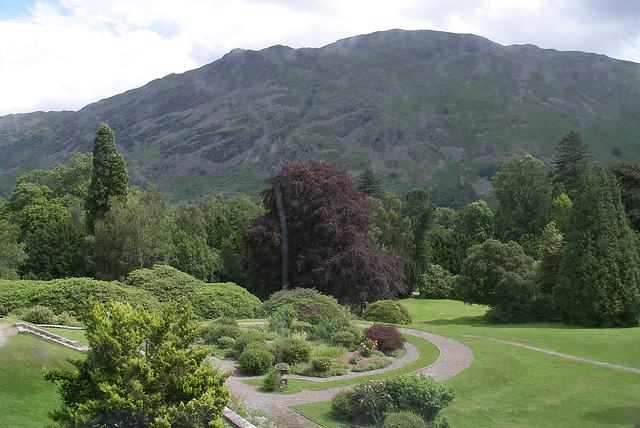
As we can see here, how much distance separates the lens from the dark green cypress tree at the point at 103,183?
45031mm

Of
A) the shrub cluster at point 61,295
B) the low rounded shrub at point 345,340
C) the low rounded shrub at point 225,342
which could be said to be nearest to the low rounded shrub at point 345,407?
the low rounded shrub at point 345,340

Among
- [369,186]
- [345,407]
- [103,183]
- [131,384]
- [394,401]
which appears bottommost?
[345,407]

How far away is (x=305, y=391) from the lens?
48.0 feet

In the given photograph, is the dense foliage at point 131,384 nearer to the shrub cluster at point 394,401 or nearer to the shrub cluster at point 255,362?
the shrub cluster at point 394,401

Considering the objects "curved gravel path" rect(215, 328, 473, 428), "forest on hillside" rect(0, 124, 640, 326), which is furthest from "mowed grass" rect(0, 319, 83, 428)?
"forest on hillside" rect(0, 124, 640, 326)

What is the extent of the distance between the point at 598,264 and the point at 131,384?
2843 cm

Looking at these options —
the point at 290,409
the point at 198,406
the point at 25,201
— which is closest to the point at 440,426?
the point at 290,409

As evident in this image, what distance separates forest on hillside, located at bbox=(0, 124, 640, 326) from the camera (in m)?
29.5

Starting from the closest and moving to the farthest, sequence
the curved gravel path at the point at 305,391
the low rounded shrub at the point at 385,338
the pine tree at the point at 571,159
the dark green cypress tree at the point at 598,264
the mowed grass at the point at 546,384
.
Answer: the curved gravel path at the point at 305,391, the mowed grass at the point at 546,384, the low rounded shrub at the point at 385,338, the dark green cypress tree at the point at 598,264, the pine tree at the point at 571,159

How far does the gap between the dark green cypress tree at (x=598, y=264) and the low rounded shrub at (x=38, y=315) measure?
28598 millimetres

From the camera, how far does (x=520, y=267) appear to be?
1377 inches

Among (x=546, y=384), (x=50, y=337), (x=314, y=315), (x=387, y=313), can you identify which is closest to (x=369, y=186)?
(x=387, y=313)

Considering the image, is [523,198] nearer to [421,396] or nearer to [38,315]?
[421,396]

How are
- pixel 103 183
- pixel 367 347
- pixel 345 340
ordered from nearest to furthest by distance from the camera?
pixel 367 347
pixel 345 340
pixel 103 183
